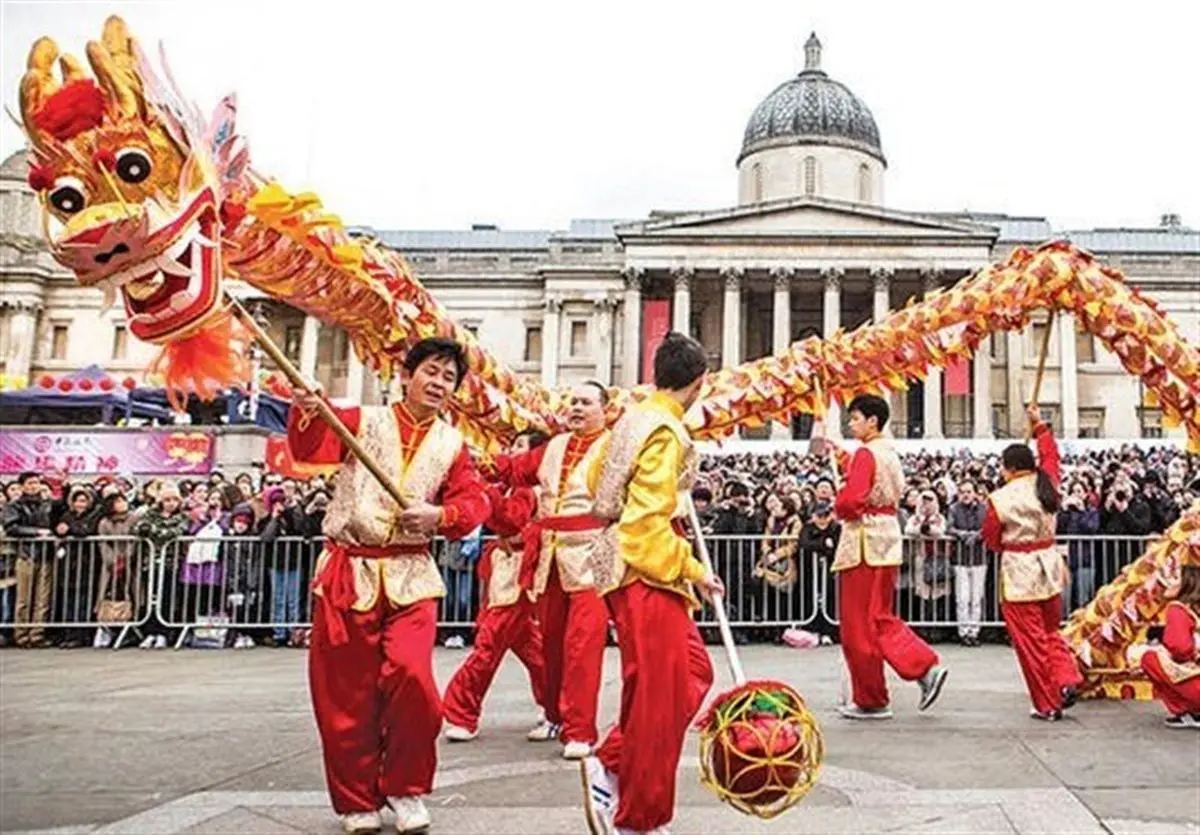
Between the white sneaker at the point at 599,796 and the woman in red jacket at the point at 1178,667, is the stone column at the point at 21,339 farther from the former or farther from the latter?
the white sneaker at the point at 599,796

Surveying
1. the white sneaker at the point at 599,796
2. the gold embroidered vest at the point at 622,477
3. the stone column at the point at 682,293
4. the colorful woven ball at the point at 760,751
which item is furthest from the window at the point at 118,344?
the colorful woven ball at the point at 760,751

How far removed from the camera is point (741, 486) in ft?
42.9

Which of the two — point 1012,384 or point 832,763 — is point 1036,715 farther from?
point 1012,384

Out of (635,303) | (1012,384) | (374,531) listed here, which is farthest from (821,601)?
(1012,384)

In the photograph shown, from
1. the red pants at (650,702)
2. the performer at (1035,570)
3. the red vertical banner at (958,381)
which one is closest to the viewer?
the red pants at (650,702)

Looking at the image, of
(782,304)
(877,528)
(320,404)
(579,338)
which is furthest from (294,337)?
(320,404)

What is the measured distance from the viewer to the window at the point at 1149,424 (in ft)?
159

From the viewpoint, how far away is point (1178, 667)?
21.1ft

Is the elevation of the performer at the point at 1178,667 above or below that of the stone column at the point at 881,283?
below

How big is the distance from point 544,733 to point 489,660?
497 millimetres

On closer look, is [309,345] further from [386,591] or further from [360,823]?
[360,823]

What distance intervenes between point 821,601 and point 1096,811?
6949mm

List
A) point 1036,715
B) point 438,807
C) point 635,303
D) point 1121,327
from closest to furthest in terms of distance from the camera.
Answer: point 438,807 → point 1036,715 → point 1121,327 → point 635,303

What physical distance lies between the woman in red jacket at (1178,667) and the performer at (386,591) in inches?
165
